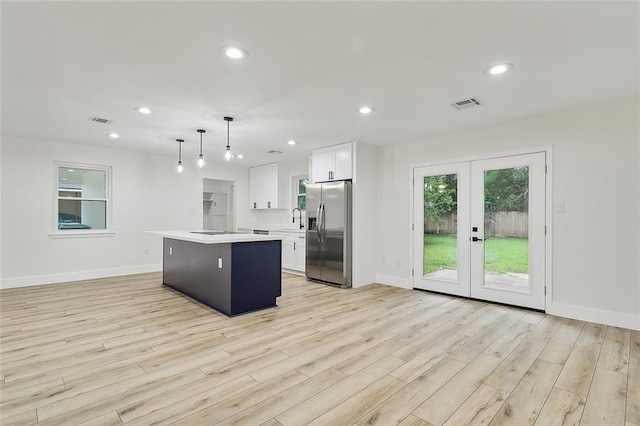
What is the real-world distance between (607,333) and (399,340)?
2.12m

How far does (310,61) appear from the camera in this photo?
259 cm

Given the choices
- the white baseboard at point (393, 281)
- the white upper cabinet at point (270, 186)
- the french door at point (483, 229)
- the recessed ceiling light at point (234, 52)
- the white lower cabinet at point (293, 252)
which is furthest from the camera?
the white upper cabinet at point (270, 186)

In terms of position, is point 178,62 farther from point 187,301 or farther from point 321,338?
point 187,301

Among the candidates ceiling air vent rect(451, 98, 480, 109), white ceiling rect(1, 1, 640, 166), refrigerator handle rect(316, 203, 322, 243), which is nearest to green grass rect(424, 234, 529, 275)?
white ceiling rect(1, 1, 640, 166)

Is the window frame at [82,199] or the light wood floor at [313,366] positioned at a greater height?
the window frame at [82,199]

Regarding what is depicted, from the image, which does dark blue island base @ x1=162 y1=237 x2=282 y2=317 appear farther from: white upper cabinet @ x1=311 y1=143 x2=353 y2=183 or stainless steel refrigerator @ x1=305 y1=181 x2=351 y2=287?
white upper cabinet @ x1=311 y1=143 x2=353 y2=183

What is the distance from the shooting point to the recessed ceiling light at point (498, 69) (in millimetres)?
2646

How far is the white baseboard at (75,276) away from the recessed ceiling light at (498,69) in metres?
6.63

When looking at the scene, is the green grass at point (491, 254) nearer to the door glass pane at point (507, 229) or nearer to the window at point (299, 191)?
the door glass pane at point (507, 229)

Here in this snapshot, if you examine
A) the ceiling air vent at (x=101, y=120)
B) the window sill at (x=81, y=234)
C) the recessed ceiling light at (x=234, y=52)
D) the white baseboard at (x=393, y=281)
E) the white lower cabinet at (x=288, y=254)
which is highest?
the recessed ceiling light at (x=234, y=52)

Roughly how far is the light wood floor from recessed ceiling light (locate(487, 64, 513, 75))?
94.9 inches

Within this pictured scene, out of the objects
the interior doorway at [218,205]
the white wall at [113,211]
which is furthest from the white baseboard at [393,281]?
the white wall at [113,211]

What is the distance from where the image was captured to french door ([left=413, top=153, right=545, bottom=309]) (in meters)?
3.98

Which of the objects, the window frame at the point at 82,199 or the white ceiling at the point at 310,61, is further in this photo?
the window frame at the point at 82,199
